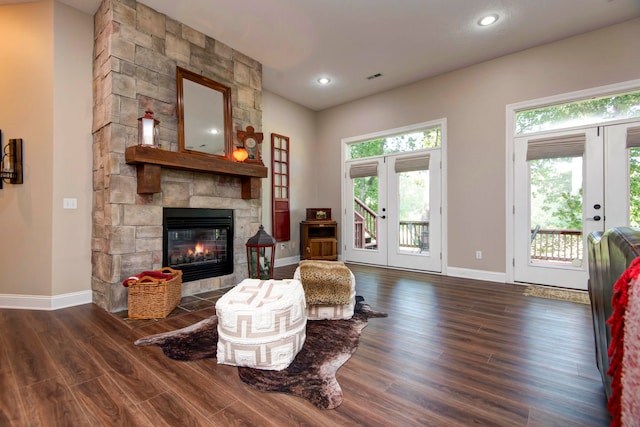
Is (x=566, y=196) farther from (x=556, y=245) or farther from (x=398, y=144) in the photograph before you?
(x=398, y=144)

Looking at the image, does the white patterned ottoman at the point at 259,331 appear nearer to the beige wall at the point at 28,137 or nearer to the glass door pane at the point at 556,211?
the beige wall at the point at 28,137

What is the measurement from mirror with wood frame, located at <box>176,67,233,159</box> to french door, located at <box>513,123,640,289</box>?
3.92m

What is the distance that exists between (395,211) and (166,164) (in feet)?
11.9

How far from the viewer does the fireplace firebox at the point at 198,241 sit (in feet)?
11.0

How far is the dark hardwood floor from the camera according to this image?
1.41 metres

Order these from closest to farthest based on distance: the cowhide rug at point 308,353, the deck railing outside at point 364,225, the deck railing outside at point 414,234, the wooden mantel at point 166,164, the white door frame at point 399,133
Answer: the cowhide rug at point 308,353 → the wooden mantel at point 166,164 → the white door frame at point 399,133 → the deck railing outside at point 414,234 → the deck railing outside at point 364,225

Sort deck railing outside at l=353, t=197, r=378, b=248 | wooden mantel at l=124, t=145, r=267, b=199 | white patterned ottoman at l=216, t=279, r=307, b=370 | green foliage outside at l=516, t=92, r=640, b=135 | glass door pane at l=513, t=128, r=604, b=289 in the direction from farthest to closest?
1. deck railing outside at l=353, t=197, r=378, b=248
2. glass door pane at l=513, t=128, r=604, b=289
3. green foliage outside at l=516, t=92, r=640, b=135
4. wooden mantel at l=124, t=145, r=267, b=199
5. white patterned ottoman at l=216, t=279, r=307, b=370

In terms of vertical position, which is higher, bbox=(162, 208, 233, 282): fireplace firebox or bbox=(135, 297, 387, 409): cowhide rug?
bbox=(162, 208, 233, 282): fireplace firebox

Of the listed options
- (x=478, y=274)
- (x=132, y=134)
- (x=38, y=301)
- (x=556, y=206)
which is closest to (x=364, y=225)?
(x=478, y=274)

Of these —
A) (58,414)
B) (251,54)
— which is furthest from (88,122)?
(58,414)

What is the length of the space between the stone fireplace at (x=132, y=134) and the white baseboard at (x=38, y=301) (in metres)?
0.22

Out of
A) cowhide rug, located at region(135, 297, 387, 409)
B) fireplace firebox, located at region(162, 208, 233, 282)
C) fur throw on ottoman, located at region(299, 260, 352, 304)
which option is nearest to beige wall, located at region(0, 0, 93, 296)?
fireplace firebox, located at region(162, 208, 233, 282)

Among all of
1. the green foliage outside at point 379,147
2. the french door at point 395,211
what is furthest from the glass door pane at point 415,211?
the green foliage outside at point 379,147

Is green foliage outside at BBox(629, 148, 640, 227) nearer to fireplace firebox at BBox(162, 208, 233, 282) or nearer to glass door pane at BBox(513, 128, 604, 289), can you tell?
glass door pane at BBox(513, 128, 604, 289)
